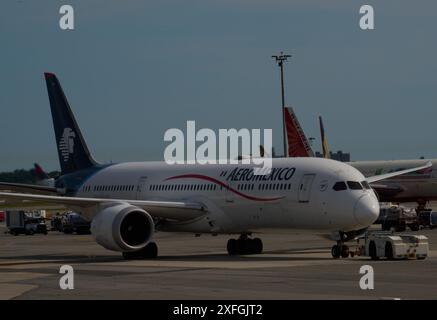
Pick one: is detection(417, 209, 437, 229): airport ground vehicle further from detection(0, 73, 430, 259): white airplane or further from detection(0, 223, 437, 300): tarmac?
detection(0, 73, 430, 259): white airplane

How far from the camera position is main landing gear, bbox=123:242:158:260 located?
4084 centimetres

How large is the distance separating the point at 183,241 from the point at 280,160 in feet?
59.7

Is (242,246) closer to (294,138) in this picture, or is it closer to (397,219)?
(397,219)

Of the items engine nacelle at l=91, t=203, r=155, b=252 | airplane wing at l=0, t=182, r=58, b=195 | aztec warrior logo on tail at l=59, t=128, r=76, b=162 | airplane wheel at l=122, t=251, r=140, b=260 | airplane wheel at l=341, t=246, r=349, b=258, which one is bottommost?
airplane wheel at l=122, t=251, r=140, b=260

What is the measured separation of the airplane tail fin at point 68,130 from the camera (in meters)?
51.1

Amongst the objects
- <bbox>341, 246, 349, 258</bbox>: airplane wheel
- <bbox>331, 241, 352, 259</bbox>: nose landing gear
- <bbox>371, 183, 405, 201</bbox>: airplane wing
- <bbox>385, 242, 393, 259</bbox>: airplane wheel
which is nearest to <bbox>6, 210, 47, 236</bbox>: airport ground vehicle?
<bbox>371, 183, 405, 201</bbox>: airplane wing

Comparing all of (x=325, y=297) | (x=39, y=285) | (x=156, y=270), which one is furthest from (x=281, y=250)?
(x=325, y=297)

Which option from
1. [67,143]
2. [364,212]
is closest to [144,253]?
[364,212]

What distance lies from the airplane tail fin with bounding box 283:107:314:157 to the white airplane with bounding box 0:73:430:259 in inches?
941

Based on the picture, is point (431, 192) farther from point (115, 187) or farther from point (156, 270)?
point (156, 270)

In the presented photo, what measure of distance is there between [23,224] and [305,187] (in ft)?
139

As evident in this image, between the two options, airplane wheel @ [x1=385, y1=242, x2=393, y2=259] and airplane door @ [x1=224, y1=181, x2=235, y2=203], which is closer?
airplane wheel @ [x1=385, y1=242, x2=393, y2=259]

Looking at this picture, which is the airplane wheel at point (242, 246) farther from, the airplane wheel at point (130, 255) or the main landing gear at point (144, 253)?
the airplane wheel at point (130, 255)

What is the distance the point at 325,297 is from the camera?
2212cm
